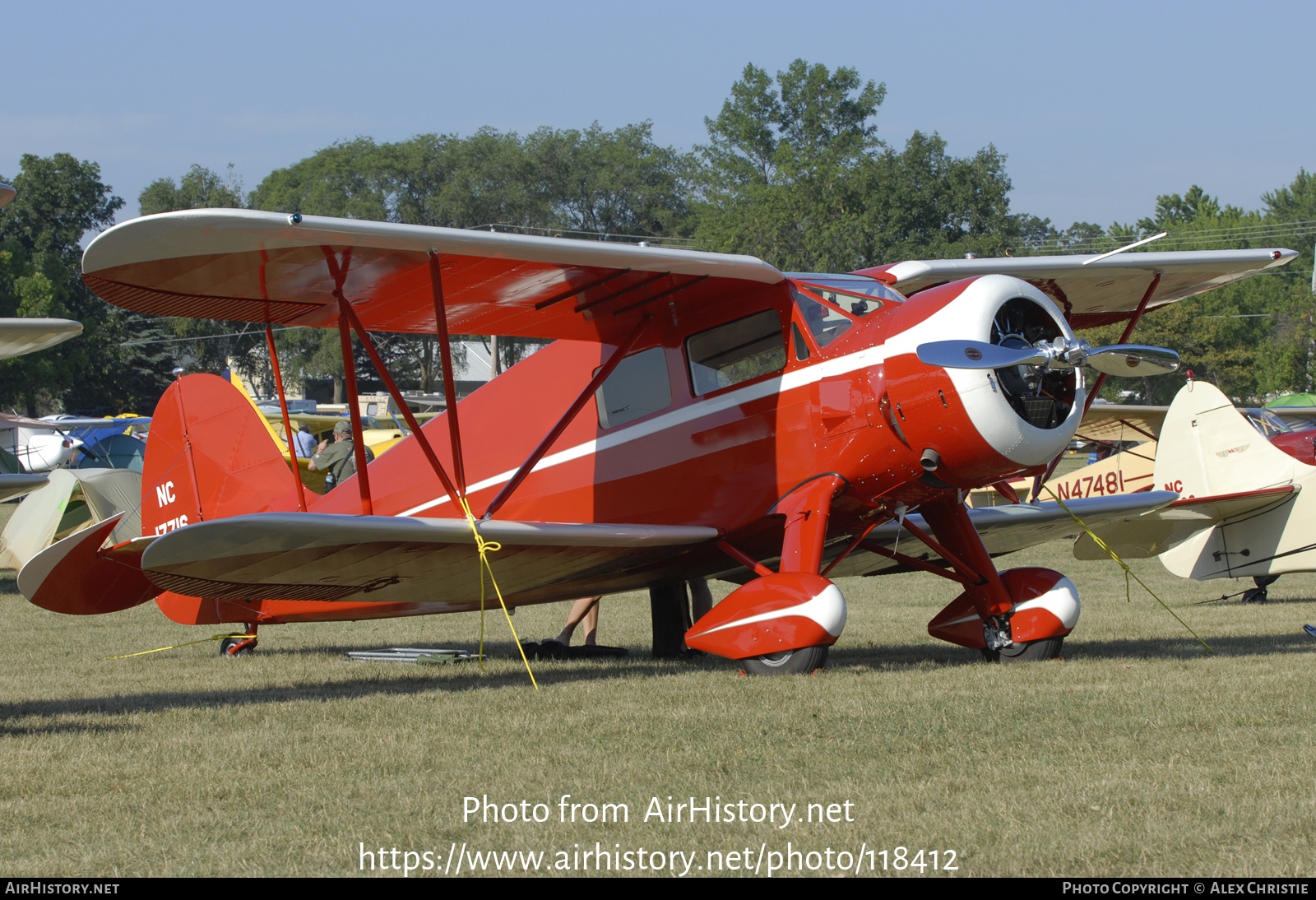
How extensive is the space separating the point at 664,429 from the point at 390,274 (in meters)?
2.01

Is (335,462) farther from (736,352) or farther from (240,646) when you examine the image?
(736,352)

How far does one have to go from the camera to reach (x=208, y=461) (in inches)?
372

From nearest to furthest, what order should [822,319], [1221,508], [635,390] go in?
[822,319], [635,390], [1221,508]

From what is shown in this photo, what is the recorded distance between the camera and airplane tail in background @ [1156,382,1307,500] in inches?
475

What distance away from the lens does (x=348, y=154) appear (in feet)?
299

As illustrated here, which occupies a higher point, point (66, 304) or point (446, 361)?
point (66, 304)

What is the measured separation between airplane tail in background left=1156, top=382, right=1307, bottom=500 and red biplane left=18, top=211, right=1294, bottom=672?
3602 millimetres

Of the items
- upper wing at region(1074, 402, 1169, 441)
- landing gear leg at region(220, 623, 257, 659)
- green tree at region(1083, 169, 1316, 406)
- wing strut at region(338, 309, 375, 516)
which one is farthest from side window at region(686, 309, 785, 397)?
green tree at region(1083, 169, 1316, 406)

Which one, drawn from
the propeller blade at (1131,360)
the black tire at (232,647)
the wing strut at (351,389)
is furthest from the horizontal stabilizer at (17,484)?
the propeller blade at (1131,360)

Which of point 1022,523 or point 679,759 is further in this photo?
point 1022,523

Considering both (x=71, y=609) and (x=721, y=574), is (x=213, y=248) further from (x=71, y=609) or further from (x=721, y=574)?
(x=721, y=574)

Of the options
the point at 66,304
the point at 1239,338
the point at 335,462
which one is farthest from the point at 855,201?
the point at 335,462
